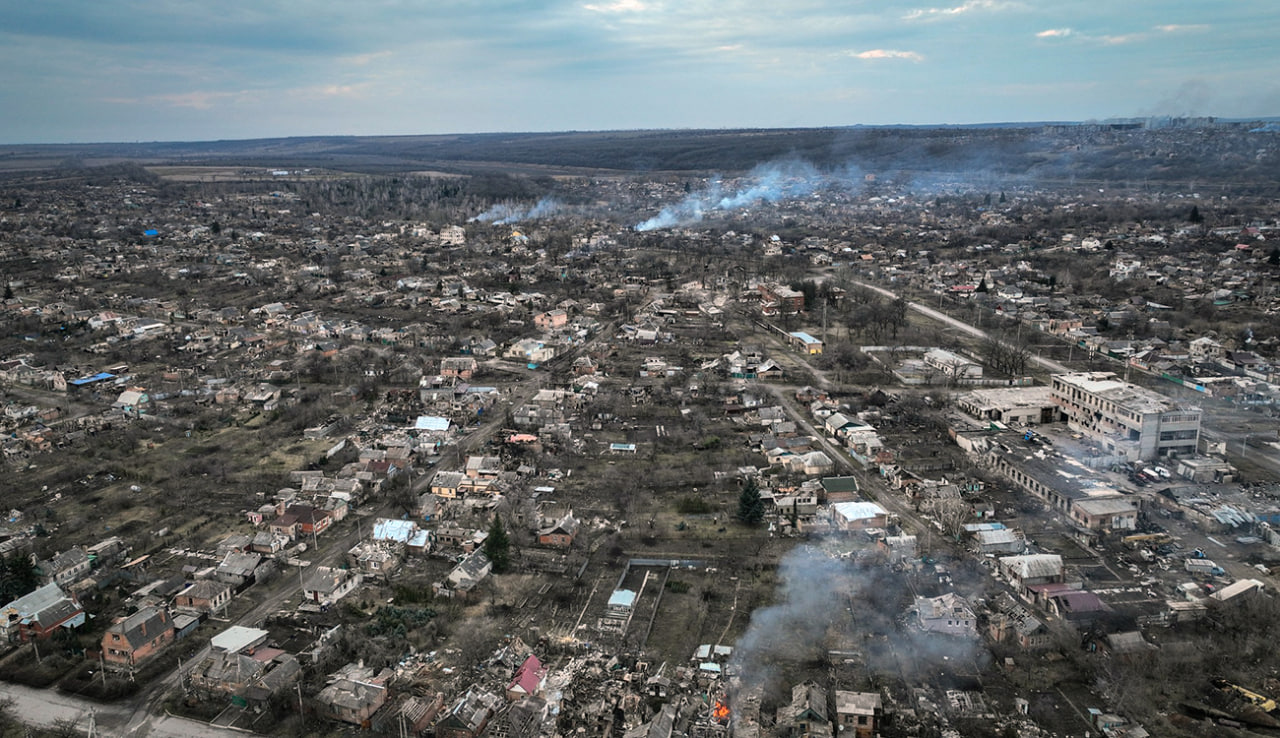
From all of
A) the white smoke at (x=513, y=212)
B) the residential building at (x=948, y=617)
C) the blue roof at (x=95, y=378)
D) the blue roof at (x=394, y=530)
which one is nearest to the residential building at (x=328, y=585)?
the blue roof at (x=394, y=530)

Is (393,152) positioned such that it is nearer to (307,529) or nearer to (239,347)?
(239,347)

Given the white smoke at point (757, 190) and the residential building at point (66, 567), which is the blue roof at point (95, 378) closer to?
the residential building at point (66, 567)

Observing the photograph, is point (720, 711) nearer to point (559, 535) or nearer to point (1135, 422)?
point (559, 535)


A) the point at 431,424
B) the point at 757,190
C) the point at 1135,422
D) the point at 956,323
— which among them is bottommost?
the point at 431,424

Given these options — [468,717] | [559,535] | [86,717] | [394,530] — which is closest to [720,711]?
[468,717]

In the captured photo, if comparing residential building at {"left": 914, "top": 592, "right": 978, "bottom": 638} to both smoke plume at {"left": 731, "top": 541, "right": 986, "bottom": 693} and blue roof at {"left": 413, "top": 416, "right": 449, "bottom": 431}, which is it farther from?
blue roof at {"left": 413, "top": 416, "right": 449, "bottom": 431}

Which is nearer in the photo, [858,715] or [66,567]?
[858,715]

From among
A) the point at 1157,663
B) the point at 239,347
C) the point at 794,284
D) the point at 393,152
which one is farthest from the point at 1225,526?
the point at 393,152
